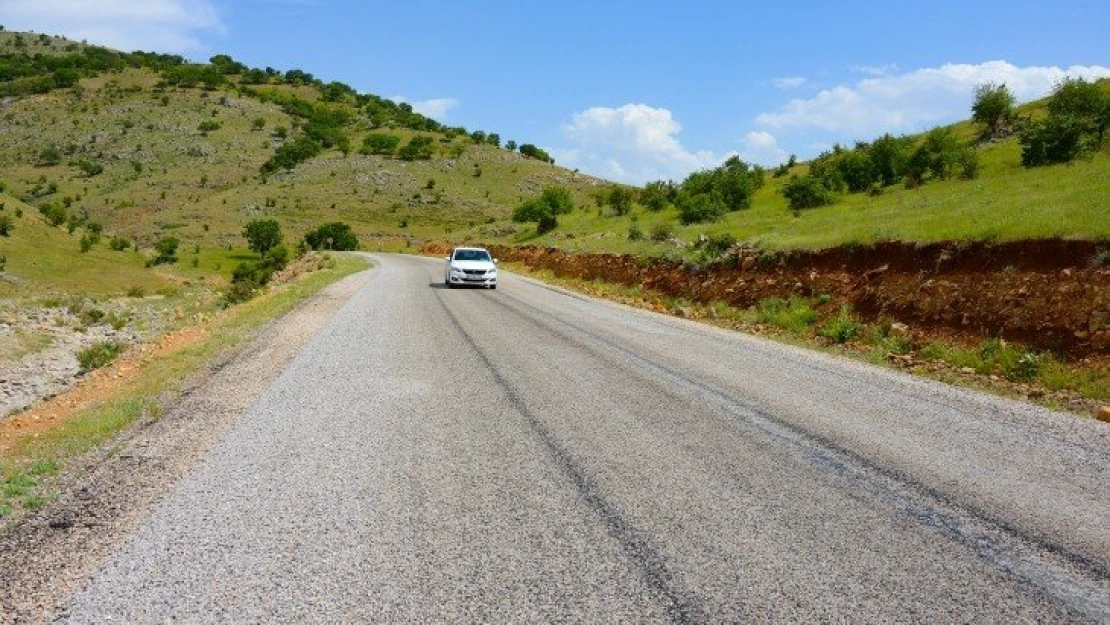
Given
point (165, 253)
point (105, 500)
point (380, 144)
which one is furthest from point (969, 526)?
point (380, 144)

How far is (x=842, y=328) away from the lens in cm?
1583

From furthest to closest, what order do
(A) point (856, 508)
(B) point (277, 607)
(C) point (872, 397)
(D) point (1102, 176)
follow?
(D) point (1102, 176)
(C) point (872, 397)
(A) point (856, 508)
(B) point (277, 607)

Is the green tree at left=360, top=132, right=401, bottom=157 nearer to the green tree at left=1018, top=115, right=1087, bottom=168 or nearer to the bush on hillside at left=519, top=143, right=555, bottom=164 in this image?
the bush on hillside at left=519, top=143, right=555, bottom=164

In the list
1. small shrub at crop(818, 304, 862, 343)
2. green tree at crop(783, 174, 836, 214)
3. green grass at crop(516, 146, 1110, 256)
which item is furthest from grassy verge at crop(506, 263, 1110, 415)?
green tree at crop(783, 174, 836, 214)

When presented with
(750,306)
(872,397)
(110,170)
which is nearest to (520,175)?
(110,170)

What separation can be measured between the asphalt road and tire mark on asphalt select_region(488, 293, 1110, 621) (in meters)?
0.02

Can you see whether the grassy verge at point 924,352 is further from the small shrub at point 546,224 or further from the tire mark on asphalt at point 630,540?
the small shrub at point 546,224

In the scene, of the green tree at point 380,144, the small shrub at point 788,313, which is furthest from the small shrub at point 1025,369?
the green tree at point 380,144

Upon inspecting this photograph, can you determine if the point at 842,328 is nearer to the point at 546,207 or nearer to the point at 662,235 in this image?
the point at 662,235

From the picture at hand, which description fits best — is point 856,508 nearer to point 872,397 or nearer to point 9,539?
point 872,397

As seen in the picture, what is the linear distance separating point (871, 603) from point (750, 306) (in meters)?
17.3

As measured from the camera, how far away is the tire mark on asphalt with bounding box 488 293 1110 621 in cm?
386

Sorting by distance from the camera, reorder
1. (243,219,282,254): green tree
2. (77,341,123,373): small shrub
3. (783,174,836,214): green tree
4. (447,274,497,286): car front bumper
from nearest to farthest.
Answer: (77,341,123,373): small shrub, (447,274,497,286): car front bumper, (783,174,836,214): green tree, (243,219,282,254): green tree

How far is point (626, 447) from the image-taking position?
6.39 m
